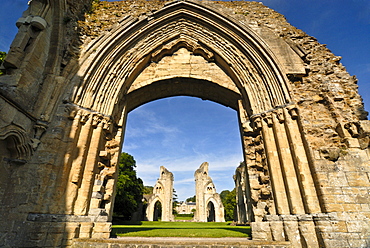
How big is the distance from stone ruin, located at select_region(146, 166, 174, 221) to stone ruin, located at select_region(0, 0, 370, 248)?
82.7ft

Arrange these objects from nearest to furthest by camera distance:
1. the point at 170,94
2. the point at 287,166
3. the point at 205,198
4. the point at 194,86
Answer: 1. the point at 287,166
2. the point at 194,86
3. the point at 170,94
4. the point at 205,198

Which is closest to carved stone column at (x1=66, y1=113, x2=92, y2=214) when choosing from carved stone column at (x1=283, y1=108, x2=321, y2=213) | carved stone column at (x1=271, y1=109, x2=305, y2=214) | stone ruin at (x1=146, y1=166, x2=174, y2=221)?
carved stone column at (x1=271, y1=109, x2=305, y2=214)

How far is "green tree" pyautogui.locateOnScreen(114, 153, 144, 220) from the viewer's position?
20.9 m

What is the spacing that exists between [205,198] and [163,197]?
6345mm

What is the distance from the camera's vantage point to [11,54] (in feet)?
16.3

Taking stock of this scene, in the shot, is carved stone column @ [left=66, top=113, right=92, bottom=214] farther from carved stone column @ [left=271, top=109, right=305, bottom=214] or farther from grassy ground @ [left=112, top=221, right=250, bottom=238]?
carved stone column @ [left=271, top=109, right=305, bottom=214]

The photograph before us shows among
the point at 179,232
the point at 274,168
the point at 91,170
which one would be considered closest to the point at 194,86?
the point at 274,168

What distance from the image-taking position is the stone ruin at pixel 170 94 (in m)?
4.45

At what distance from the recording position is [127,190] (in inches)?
907

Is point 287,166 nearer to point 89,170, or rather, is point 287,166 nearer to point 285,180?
point 285,180

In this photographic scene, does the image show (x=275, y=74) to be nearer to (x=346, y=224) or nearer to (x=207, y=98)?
(x=207, y=98)

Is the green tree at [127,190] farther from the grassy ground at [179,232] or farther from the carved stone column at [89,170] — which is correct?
the carved stone column at [89,170]

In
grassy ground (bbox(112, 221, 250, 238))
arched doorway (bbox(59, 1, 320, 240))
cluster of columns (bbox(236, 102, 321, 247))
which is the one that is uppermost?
arched doorway (bbox(59, 1, 320, 240))

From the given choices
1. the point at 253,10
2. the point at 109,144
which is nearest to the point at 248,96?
the point at 253,10
